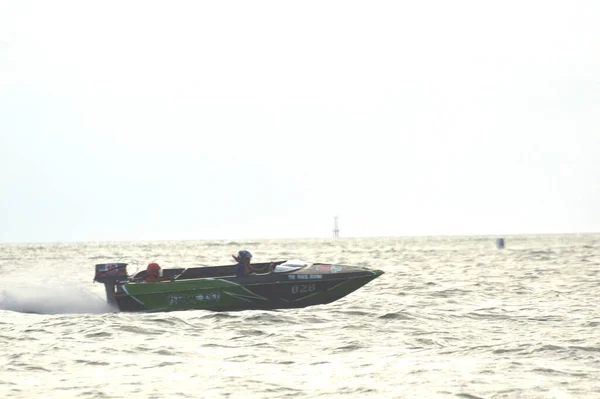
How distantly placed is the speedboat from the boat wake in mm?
1712

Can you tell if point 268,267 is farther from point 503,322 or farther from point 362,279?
point 503,322

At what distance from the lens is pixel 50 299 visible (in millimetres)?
27250

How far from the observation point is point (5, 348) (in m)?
17.4

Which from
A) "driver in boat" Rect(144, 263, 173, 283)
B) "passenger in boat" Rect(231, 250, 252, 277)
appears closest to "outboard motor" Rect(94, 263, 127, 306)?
"driver in boat" Rect(144, 263, 173, 283)

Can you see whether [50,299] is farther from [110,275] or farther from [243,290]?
[243,290]

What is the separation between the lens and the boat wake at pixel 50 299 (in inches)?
1033

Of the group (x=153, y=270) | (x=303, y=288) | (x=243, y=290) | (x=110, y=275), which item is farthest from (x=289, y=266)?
(x=110, y=275)

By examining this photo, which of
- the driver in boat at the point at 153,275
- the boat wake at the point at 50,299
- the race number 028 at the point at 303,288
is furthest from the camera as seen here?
the boat wake at the point at 50,299

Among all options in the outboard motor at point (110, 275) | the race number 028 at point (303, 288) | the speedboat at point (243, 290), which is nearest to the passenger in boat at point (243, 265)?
the speedboat at point (243, 290)

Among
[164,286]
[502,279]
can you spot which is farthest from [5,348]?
[502,279]

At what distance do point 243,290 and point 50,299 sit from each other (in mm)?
7486

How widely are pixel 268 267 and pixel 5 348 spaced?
10477mm

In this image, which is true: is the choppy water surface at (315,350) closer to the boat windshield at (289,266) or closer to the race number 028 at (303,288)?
the race number 028 at (303,288)

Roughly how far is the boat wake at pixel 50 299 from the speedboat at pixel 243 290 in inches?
67.4
